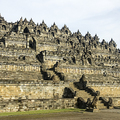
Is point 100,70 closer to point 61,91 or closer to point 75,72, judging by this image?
point 75,72

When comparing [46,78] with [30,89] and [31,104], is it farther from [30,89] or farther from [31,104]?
[31,104]

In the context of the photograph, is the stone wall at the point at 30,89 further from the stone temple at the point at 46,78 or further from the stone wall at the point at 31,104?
A: the stone wall at the point at 31,104

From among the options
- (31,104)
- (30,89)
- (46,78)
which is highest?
(46,78)

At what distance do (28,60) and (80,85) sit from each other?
558 inches

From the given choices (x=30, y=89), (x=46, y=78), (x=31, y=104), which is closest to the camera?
(x=31, y=104)

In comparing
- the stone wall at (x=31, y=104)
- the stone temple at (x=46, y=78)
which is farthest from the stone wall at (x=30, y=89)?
the stone wall at (x=31, y=104)

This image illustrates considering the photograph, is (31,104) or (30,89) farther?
(30,89)

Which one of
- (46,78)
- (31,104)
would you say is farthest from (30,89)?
(46,78)

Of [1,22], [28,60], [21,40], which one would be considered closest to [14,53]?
[28,60]

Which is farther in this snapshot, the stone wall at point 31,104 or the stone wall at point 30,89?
the stone wall at point 30,89

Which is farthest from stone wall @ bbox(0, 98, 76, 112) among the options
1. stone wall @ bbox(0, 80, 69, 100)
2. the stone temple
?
stone wall @ bbox(0, 80, 69, 100)

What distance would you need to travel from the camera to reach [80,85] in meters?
34.6

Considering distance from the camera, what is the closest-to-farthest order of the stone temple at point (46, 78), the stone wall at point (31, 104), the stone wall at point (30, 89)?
the stone wall at point (31, 104)
the stone temple at point (46, 78)
the stone wall at point (30, 89)

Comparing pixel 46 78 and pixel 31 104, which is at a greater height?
pixel 46 78
